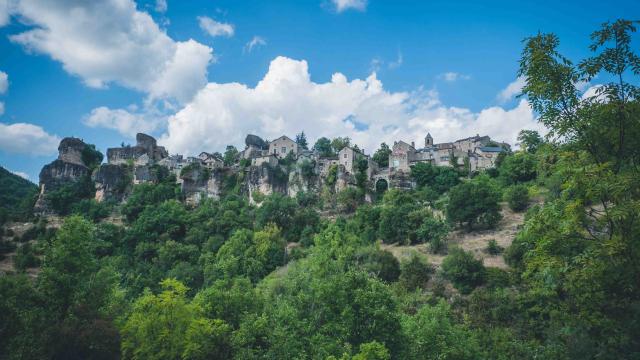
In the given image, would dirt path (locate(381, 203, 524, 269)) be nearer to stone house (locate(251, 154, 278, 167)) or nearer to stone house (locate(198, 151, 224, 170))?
stone house (locate(251, 154, 278, 167))

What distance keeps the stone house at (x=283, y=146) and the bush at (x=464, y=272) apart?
49.8m

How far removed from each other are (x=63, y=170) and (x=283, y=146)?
Result: 1650 inches

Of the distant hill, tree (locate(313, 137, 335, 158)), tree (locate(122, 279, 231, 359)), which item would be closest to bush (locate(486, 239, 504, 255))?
tree (locate(122, 279, 231, 359))

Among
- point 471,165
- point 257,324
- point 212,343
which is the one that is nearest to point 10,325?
point 212,343

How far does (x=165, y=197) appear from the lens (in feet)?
214

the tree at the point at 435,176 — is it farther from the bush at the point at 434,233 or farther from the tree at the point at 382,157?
the bush at the point at 434,233

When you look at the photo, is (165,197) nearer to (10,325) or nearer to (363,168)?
(363,168)

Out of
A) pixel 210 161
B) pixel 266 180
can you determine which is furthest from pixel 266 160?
pixel 210 161

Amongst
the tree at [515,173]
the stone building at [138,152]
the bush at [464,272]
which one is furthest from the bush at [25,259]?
the tree at [515,173]

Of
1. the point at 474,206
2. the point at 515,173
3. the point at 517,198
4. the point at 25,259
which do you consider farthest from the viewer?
the point at 515,173

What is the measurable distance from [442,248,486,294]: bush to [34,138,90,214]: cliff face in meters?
67.2

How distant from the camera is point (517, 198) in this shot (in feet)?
143

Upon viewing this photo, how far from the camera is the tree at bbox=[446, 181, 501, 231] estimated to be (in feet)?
134

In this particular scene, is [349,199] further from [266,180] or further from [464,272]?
[464,272]
